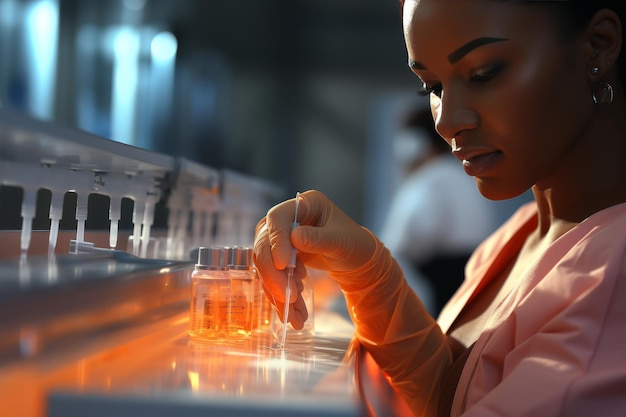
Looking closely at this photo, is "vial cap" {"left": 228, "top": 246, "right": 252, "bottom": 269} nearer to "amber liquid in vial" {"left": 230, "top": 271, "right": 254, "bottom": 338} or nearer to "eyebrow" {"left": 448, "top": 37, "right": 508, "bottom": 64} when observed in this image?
"amber liquid in vial" {"left": 230, "top": 271, "right": 254, "bottom": 338}

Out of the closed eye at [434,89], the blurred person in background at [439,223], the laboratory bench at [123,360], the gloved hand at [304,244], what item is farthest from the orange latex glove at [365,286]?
the blurred person in background at [439,223]

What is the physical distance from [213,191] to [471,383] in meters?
0.98

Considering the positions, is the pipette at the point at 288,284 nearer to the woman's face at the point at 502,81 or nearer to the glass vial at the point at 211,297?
the glass vial at the point at 211,297

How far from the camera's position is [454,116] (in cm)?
119

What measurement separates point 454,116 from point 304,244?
0.32 metres

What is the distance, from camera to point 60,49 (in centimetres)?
445

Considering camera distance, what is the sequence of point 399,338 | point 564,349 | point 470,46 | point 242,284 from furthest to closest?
point 399,338 → point 242,284 → point 470,46 → point 564,349

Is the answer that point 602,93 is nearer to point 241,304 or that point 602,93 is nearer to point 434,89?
point 434,89

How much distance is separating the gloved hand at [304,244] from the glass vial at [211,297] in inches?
3.0

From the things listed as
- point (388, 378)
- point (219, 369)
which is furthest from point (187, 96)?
point (219, 369)

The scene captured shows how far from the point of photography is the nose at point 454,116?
118 cm

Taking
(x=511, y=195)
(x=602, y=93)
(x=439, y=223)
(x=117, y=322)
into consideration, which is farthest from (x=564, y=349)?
(x=439, y=223)

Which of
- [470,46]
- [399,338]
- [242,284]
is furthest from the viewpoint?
[399,338]

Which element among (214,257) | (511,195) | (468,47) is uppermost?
(468,47)
